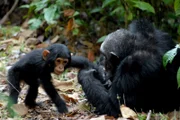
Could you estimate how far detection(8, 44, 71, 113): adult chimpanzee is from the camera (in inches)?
234

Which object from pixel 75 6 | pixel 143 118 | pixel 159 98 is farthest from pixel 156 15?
pixel 143 118

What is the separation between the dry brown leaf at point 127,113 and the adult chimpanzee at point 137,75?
0.18m

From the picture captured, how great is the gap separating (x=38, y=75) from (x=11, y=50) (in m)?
3.28

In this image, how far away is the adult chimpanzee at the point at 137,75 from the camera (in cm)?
582

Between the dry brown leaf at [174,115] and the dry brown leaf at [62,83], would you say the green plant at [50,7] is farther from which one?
the dry brown leaf at [174,115]

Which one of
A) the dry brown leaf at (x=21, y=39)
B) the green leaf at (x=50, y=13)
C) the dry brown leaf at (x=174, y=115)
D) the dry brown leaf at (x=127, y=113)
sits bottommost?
A: the dry brown leaf at (x=174, y=115)

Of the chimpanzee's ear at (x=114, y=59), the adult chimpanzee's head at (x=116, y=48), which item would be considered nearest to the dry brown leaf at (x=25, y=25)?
the adult chimpanzee's head at (x=116, y=48)

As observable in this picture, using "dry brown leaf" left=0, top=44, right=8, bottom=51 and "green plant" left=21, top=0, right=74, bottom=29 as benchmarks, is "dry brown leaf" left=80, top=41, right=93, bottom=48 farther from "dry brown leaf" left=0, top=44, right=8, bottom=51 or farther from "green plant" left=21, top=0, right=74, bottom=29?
"dry brown leaf" left=0, top=44, right=8, bottom=51

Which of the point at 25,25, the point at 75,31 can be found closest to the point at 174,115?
the point at 75,31

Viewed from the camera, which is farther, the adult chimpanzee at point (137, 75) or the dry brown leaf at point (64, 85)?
the dry brown leaf at point (64, 85)

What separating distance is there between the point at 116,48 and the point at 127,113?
3.26 ft

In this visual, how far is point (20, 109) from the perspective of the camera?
5.98m

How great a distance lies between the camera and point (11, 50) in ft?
30.0

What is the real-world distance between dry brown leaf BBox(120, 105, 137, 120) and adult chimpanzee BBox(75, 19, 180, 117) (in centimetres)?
18
